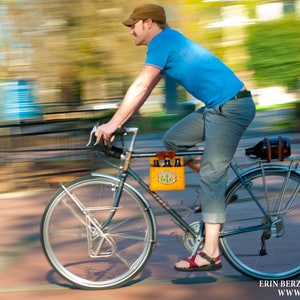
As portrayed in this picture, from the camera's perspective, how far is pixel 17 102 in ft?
30.2

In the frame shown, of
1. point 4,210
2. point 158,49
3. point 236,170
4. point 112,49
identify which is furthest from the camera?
point 112,49

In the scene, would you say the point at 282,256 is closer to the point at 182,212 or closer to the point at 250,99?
the point at 182,212

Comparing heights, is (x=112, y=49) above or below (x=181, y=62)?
above

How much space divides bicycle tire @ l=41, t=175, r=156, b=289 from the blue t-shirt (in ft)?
2.47

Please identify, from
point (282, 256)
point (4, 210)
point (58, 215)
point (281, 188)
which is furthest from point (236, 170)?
point (4, 210)

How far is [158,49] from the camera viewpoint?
15.9 feet

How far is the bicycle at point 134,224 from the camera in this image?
201 inches

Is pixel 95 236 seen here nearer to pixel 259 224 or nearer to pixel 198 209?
pixel 198 209

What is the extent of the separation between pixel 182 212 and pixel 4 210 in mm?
3006

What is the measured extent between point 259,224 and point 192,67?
3.76ft

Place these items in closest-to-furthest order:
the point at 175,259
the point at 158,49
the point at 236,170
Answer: the point at 158,49, the point at 236,170, the point at 175,259

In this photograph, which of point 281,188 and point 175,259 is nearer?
point 281,188

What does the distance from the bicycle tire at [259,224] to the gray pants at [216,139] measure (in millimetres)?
177

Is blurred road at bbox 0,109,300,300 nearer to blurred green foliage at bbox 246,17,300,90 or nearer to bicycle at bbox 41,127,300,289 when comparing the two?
bicycle at bbox 41,127,300,289
